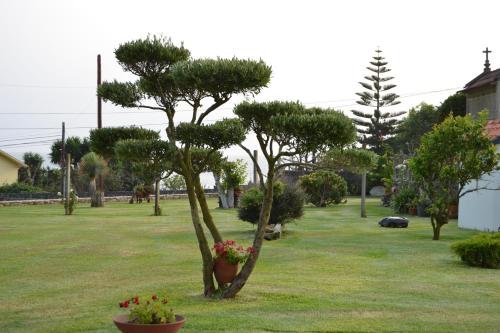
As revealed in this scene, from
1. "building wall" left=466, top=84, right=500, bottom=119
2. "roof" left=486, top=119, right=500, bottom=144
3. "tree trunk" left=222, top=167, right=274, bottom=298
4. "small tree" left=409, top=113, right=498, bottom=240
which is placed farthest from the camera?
"building wall" left=466, top=84, right=500, bottom=119

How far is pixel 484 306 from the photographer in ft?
42.4

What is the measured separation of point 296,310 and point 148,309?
422 cm

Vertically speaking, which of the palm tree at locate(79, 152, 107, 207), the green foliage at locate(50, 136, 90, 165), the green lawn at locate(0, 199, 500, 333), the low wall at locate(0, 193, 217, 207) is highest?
the green foliage at locate(50, 136, 90, 165)

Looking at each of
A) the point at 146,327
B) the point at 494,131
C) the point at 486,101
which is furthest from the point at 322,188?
the point at 146,327

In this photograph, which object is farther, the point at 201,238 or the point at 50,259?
the point at 50,259

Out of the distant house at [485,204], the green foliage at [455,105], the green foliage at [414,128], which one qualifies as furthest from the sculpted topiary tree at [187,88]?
the green foliage at [414,128]

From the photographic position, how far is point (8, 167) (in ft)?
226

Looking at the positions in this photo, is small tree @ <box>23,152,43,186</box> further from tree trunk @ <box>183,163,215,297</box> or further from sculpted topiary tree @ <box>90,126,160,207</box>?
tree trunk @ <box>183,163,215,297</box>

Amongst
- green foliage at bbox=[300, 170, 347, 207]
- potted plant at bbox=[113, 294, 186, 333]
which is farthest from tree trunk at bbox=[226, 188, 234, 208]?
potted plant at bbox=[113, 294, 186, 333]

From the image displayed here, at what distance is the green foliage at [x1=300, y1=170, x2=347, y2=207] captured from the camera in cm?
4872

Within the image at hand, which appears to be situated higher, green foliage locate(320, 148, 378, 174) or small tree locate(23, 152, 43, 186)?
small tree locate(23, 152, 43, 186)

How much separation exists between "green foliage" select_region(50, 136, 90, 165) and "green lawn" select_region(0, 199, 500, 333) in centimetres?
5080

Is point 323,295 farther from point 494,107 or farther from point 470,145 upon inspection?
point 494,107

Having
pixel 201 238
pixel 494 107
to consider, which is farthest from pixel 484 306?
pixel 494 107
